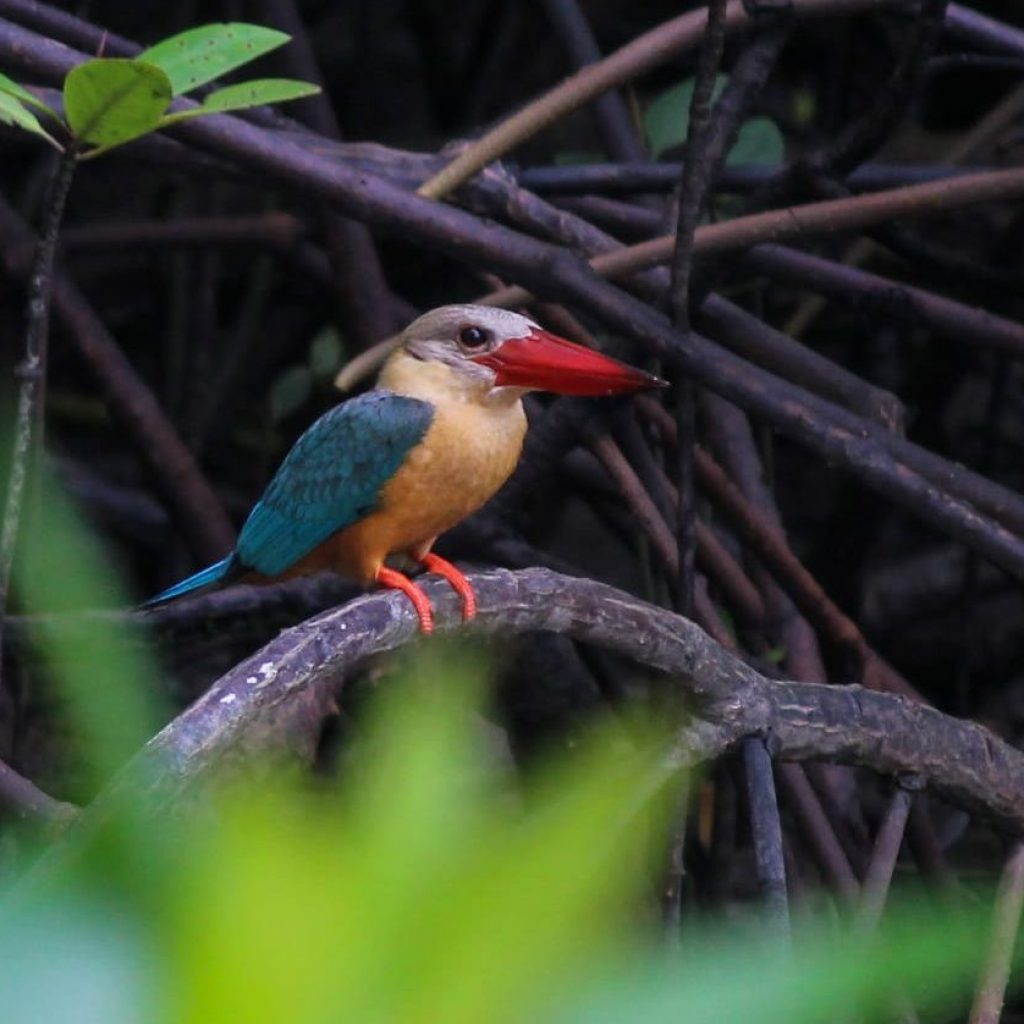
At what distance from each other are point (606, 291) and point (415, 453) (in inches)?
13.8

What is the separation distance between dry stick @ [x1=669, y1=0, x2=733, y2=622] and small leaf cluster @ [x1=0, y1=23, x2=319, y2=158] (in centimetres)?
67

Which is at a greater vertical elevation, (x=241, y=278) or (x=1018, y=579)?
(x=241, y=278)

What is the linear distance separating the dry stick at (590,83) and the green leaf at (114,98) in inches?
37.4

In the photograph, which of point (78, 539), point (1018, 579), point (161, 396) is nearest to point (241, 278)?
point (161, 396)

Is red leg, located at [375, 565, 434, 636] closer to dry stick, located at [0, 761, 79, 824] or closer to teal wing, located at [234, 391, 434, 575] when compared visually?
teal wing, located at [234, 391, 434, 575]

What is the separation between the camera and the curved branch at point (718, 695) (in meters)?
1.73

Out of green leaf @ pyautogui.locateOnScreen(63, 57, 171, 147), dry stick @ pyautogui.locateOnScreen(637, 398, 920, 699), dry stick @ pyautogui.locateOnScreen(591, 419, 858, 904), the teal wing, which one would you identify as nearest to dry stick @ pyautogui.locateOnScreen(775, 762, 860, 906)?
dry stick @ pyautogui.locateOnScreen(591, 419, 858, 904)

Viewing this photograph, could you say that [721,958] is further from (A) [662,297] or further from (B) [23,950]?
(A) [662,297]

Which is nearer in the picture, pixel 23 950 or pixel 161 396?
pixel 23 950

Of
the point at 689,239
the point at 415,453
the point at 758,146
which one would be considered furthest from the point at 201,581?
the point at 758,146

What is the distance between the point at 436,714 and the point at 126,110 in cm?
113

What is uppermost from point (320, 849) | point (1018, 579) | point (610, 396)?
point (320, 849)

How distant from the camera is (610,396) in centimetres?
258

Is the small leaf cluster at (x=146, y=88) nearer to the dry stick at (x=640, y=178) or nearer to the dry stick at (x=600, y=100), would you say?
the dry stick at (x=640, y=178)
